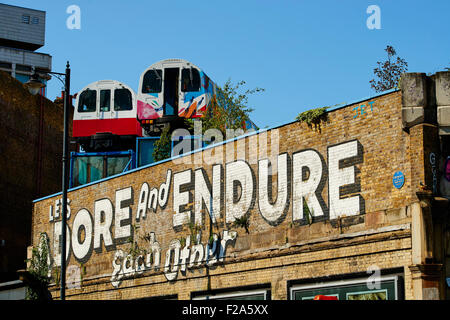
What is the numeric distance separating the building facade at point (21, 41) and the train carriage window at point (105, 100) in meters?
45.9

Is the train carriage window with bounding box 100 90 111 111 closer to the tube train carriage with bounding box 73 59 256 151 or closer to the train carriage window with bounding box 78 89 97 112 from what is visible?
the tube train carriage with bounding box 73 59 256 151

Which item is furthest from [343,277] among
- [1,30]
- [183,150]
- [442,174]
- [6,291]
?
[1,30]

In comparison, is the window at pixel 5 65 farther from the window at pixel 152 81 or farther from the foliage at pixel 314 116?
the foliage at pixel 314 116

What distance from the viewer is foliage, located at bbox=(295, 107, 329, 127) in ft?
66.2

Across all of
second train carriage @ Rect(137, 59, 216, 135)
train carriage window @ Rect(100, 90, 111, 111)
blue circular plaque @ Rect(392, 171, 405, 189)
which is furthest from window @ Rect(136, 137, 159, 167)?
blue circular plaque @ Rect(392, 171, 405, 189)

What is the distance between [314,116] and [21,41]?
66.5 metres

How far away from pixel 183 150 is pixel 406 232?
13.7 meters

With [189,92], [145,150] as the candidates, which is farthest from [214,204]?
[189,92]

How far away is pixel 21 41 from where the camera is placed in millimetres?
80688

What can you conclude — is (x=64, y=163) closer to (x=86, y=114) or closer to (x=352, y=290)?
(x=352, y=290)

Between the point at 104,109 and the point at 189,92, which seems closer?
the point at 189,92

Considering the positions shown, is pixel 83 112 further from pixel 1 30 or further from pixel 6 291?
pixel 1 30

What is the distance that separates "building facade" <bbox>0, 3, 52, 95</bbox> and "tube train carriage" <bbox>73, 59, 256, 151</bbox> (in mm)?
45901

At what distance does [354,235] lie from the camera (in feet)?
61.0
